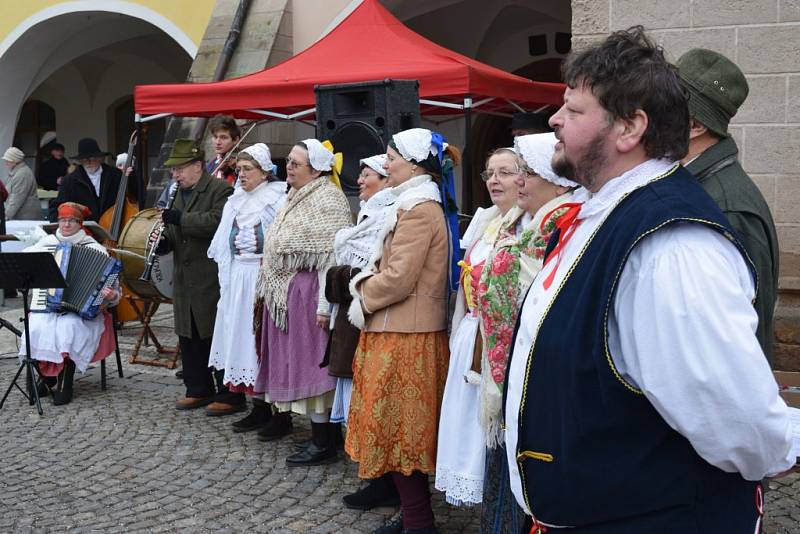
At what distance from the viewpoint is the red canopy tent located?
7043 mm

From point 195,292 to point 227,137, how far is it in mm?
1651

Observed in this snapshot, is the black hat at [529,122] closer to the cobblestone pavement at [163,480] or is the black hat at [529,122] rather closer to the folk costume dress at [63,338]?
the cobblestone pavement at [163,480]

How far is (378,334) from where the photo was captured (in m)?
3.87

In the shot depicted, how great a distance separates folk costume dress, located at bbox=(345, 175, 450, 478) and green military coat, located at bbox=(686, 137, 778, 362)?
1.50 m

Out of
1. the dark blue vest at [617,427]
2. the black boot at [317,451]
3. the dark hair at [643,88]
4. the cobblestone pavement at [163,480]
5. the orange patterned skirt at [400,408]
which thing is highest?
the dark hair at [643,88]

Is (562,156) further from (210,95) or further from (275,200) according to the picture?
(210,95)

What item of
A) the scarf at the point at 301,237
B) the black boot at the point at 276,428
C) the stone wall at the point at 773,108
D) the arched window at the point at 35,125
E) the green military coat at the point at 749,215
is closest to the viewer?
the green military coat at the point at 749,215

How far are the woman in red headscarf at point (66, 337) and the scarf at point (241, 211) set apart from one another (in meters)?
1.32

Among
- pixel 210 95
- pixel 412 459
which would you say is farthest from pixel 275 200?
pixel 210 95

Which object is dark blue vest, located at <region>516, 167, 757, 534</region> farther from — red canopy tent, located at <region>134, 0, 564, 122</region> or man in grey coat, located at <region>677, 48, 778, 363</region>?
red canopy tent, located at <region>134, 0, 564, 122</region>

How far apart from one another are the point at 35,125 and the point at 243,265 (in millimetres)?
15214

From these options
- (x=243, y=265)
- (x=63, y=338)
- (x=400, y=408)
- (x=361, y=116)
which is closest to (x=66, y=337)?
(x=63, y=338)

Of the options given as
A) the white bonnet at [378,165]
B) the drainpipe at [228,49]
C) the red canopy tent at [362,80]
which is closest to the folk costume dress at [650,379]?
the white bonnet at [378,165]

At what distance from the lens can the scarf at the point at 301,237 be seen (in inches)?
190
